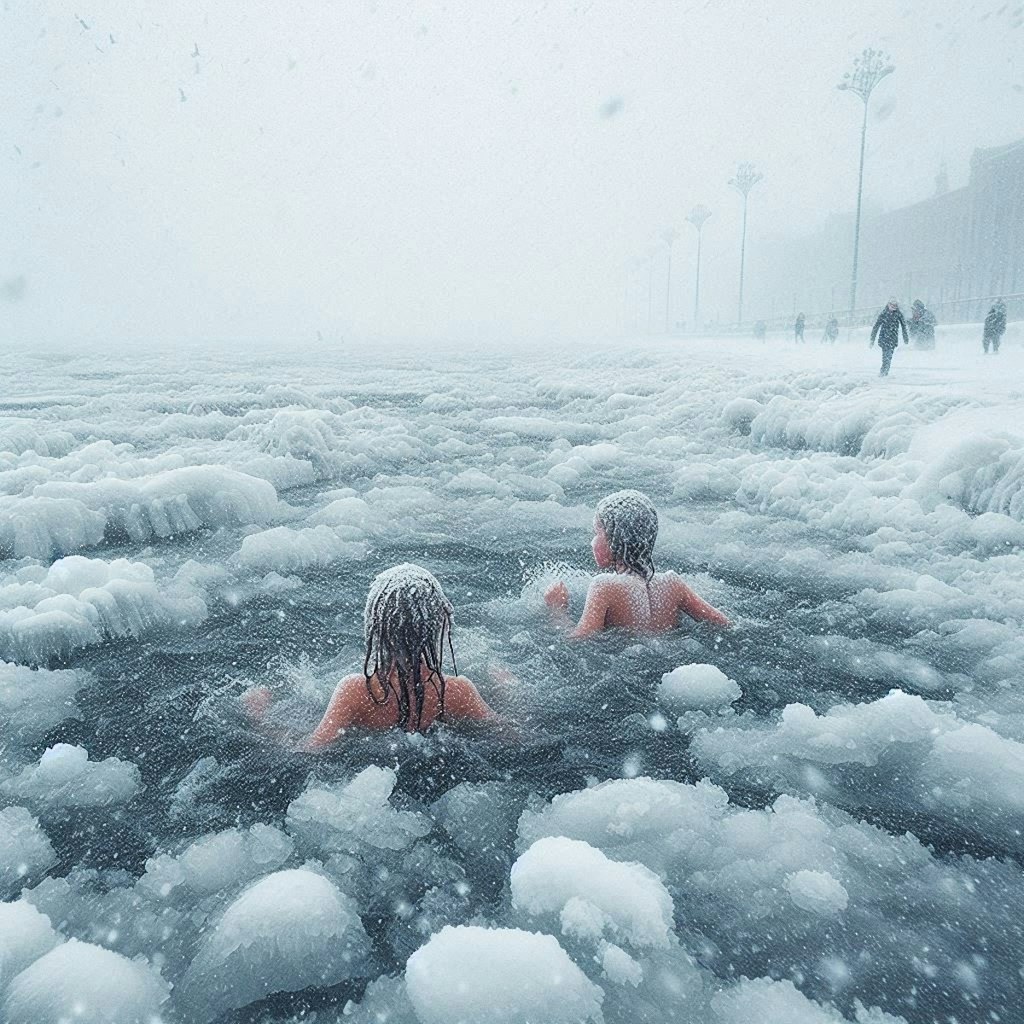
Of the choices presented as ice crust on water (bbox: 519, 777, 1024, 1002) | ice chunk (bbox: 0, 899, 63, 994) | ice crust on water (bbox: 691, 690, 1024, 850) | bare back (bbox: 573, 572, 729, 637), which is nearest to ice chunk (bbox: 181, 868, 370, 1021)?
ice chunk (bbox: 0, 899, 63, 994)

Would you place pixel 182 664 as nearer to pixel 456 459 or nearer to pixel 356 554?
pixel 356 554

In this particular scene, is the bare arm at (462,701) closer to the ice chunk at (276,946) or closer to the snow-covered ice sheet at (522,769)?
the snow-covered ice sheet at (522,769)

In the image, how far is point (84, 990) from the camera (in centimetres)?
178

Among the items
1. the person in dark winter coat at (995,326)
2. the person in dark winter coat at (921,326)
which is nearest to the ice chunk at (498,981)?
the person in dark winter coat at (995,326)

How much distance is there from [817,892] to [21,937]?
7.45 ft

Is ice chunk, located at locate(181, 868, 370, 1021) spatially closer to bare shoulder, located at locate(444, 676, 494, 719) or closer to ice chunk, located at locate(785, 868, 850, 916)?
bare shoulder, located at locate(444, 676, 494, 719)

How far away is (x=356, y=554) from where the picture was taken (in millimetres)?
5527

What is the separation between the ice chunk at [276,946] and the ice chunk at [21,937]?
422 mm

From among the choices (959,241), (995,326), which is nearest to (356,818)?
(995,326)

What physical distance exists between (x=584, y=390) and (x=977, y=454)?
9888 mm

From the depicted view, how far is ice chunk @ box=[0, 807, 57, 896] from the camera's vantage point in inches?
87.7

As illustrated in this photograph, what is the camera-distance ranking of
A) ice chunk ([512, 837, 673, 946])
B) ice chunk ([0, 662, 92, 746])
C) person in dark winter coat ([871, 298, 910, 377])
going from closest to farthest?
ice chunk ([512, 837, 673, 946]) → ice chunk ([0, 662, 92, 746]) → person in dark winter coat ([871, 298, 910, 377])

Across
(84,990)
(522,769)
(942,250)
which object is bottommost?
(522,769)

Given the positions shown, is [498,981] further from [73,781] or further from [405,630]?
[73,781]
